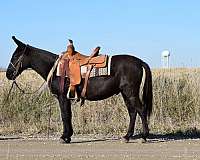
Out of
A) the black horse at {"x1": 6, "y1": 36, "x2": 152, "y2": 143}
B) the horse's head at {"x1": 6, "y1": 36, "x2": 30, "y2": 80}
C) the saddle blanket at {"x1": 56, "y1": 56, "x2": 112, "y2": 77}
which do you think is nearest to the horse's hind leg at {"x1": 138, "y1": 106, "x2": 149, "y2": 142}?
the black horse at {"x1": 6, "y1": 36, "x2": 152, "y2": 143}

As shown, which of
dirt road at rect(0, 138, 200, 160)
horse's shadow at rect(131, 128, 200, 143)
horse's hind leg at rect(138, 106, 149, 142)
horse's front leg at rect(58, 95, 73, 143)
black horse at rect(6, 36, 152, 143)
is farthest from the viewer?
horse's shadow at rect(131, 128, 200, 143)

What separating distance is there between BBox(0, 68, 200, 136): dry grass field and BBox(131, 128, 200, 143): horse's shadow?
24 cm

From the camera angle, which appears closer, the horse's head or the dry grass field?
the horse's head

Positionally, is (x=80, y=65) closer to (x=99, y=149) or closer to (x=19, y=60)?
(x=19, y=60)

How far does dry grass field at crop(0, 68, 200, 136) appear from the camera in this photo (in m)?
16.0

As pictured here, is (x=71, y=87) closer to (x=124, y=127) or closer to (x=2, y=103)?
(x=124, y=127)

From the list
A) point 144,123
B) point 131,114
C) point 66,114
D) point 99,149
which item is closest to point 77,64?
point 66,114

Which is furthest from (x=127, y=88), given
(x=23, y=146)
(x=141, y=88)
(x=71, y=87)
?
(x=23, y=146)

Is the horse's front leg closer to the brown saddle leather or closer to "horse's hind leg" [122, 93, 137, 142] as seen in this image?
the brown saddle leather

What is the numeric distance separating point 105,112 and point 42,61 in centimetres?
374

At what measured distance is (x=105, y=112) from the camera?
54.3 feet

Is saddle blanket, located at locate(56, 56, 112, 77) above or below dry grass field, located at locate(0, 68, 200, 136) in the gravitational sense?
above

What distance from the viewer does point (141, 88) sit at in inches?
522

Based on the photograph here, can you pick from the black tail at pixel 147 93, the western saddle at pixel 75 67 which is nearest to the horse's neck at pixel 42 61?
the western saddle at pixel 75 67
